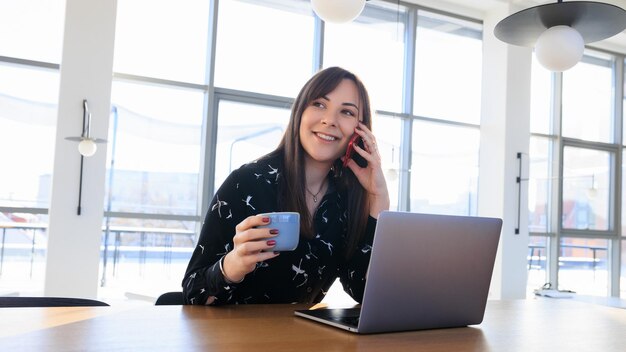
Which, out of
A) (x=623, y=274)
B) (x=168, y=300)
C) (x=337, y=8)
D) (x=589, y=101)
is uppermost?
(x=589, y=101)

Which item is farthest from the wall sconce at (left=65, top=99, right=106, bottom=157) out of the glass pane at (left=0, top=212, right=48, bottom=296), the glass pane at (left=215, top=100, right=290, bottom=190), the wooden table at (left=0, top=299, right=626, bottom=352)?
the wooden table at (left=0, top=299, right=626, bottom=352)

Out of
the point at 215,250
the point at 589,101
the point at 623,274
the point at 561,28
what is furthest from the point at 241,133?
the point at 623,274

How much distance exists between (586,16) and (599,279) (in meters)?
6.55

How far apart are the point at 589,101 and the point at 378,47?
10.1 ft

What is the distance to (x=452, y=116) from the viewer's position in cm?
662

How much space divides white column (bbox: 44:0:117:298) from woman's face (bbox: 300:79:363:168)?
133 inches

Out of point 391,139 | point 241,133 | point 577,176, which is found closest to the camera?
point 241,133

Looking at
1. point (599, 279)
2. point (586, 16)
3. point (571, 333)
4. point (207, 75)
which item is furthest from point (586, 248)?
point (571, 333)

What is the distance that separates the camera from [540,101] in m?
7.12

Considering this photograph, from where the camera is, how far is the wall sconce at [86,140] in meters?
4.15

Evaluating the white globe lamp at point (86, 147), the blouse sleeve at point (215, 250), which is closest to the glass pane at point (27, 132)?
the white globe lamp at point (86, 147)

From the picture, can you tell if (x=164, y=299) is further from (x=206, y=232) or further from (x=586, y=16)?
(x=586, y=16)

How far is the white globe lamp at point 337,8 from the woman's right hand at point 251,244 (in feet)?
3.16

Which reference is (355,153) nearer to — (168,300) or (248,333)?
(168,300)
